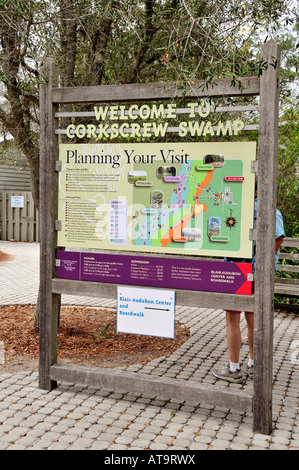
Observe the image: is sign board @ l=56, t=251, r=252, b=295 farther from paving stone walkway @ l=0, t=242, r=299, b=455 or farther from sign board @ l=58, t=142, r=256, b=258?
paving stone walkway @ l=0, t=242, r=299, b=455

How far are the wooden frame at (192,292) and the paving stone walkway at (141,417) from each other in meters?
0.18

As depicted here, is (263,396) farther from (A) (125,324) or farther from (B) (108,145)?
(B) (108,145)

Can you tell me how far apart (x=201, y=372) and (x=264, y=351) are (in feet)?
5.10

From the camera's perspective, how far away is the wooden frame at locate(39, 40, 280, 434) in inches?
153

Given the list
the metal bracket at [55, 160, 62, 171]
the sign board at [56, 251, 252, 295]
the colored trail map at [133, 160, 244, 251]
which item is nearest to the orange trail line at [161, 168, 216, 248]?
the colored trail map at [133, 160, 244, 251]

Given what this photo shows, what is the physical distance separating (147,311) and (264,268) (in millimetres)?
1129

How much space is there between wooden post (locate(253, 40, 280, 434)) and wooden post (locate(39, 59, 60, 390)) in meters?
1.91

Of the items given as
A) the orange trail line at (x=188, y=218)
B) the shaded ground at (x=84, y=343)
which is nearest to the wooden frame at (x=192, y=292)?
the orange trail line at (x=188, y=218)

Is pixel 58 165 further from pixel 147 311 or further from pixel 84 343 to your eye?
pixel 84 343

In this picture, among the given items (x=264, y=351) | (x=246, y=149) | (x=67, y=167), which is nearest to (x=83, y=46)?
(x=67, y=167)

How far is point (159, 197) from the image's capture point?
4375 millimetres

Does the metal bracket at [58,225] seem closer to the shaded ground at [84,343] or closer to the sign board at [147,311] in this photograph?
the sign board at [147,311]

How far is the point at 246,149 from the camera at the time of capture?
4.04 meters

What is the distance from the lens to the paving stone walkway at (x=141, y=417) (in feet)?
12.1
